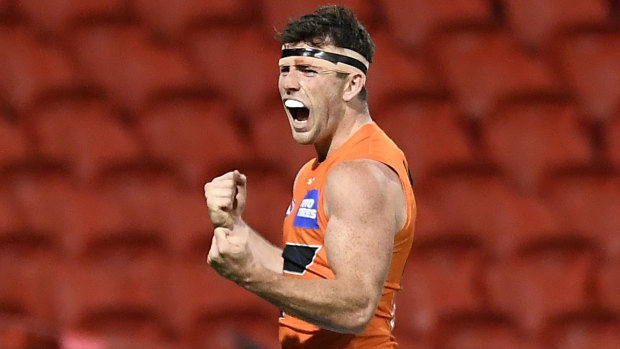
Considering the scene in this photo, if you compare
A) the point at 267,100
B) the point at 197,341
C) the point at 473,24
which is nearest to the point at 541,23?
the point at 473,24

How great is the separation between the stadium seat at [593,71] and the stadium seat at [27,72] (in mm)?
1281

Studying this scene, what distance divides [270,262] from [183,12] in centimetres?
118

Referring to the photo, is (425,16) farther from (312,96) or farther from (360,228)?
(360,228)

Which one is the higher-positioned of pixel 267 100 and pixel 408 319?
pixel 267 100

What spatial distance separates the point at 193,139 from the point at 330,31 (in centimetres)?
113

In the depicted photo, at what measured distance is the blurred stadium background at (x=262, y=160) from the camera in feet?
7.37

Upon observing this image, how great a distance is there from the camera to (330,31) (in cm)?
122

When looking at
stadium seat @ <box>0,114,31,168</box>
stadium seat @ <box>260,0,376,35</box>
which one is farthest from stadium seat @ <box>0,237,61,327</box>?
stadium seat @ <box>260,0,376,35</box>

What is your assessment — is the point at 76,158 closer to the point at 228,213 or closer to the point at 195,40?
the point at 195,40

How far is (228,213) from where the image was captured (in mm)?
1113

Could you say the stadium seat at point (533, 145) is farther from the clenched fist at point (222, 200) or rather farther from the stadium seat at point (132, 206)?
the clenched fist at point (222, 200)

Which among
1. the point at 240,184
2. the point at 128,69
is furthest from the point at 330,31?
the point at 128,69

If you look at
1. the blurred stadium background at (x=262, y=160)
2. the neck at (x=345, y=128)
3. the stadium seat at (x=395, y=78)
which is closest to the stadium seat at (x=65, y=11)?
the blurred stadium background at (x=262, y=160)

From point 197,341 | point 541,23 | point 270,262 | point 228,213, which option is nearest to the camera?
point 228,213
